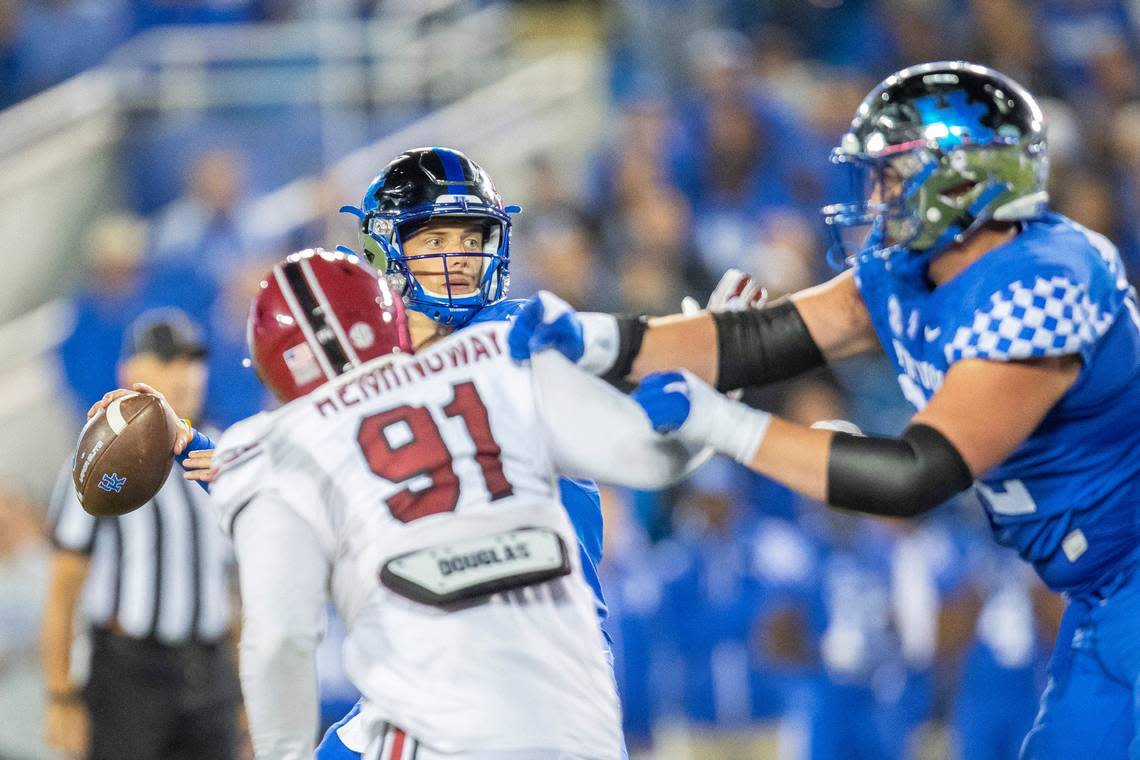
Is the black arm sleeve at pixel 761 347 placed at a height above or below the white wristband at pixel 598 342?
below

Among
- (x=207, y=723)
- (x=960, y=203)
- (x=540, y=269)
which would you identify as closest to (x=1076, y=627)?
(x=960, y=203)

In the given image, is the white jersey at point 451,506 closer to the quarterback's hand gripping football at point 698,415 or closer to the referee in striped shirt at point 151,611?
the quarterback's hand gripping football at point 698,415

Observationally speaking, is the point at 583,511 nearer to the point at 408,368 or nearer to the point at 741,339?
the point at 741,339

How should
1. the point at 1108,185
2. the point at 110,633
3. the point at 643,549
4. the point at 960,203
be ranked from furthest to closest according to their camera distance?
the point at 1108,185 < the point at 643,549 < the point at 110,633 < the point at 960,203

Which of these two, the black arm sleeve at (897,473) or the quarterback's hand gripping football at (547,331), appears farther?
the black arm sleeve at (897,473)

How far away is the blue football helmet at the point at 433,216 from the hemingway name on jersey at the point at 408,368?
0.78m

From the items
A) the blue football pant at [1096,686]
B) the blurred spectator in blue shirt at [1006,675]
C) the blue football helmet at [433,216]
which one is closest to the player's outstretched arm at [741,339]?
the blue football helmet at [433,216]

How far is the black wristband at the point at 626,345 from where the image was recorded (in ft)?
11.8

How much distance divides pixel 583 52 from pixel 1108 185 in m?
3.40

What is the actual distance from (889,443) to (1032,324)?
401 millimetres

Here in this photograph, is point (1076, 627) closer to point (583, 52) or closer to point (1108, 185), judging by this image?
point (1108, 185)

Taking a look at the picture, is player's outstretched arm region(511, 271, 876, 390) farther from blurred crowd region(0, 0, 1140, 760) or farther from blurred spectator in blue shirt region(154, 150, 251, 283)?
blurred spectator in blue shirt region(154, 150, 251, 283)

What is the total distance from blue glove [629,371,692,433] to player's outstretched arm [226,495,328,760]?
0.65 meters

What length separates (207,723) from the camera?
19.8ft
